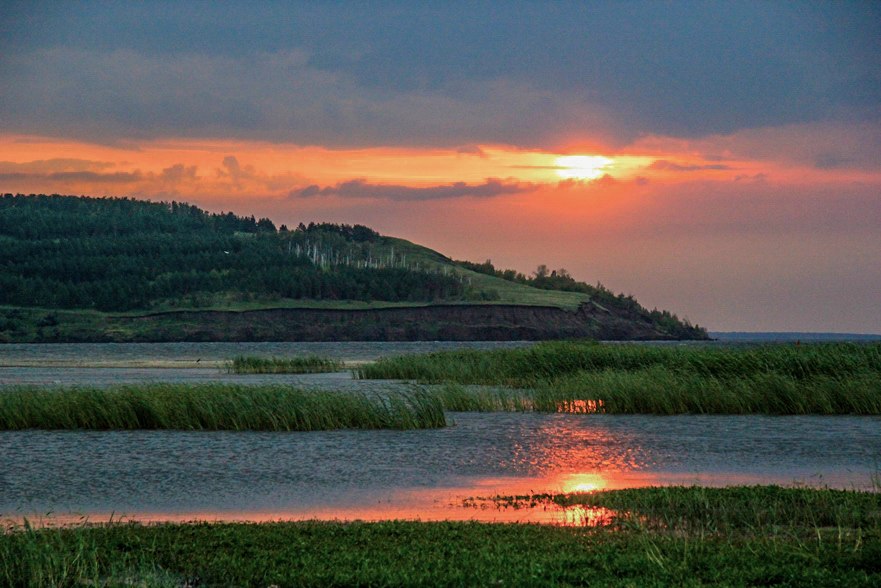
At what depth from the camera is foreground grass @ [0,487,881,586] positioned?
12.7 metres

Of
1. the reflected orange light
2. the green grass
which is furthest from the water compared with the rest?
the green grass

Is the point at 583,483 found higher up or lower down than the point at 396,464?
higher up

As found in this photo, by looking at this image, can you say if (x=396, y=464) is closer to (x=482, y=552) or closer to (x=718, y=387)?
(x=482, y=552)

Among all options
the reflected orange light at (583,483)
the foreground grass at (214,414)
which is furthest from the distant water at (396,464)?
the foreground grass at (214,414)

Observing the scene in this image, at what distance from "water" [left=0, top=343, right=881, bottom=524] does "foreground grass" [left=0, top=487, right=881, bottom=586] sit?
189 cm

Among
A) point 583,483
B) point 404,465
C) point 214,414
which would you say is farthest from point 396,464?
point 214,414

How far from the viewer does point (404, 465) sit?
2520 cm

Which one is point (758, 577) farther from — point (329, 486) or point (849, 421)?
point (849, 421)

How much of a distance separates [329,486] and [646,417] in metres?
18.2

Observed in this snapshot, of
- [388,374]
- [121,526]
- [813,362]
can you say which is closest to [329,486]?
[121,526]

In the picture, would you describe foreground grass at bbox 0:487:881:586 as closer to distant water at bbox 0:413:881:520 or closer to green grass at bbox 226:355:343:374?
distant water at bbox 0:413:881:520

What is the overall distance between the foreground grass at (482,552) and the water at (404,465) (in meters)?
1.89

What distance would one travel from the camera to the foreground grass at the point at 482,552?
41.6 ft

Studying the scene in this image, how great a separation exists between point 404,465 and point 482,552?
11255 millimetres
